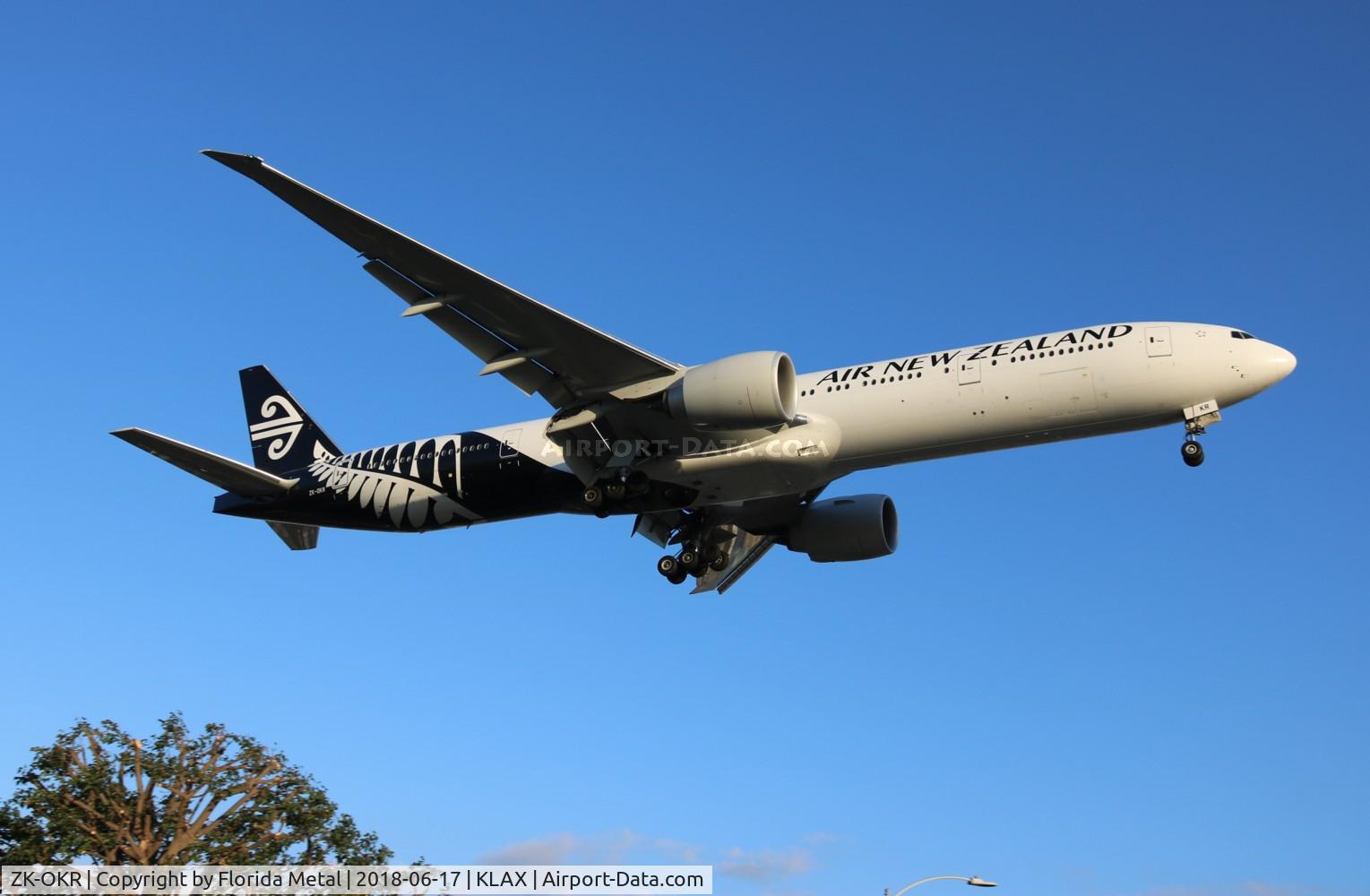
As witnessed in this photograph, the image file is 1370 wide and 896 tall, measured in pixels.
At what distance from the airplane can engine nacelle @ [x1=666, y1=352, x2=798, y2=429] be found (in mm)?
36

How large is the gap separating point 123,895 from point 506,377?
43.9 ft

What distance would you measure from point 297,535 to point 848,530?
14793mm

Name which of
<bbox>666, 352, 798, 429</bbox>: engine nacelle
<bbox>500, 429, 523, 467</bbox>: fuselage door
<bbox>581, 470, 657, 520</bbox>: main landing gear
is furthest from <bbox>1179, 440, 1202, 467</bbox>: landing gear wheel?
<bbox>500, 429, 523, 467</bbox>: fuselage door

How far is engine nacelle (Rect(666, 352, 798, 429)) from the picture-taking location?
92.1 ft

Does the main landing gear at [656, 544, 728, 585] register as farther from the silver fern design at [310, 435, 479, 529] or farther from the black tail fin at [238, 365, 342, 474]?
the black tail fin at [238, 365, 342, 474]

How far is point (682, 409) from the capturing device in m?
29.0

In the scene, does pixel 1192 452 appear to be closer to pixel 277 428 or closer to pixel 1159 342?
pixel 1159 342

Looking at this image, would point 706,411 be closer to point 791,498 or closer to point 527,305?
point 527,305

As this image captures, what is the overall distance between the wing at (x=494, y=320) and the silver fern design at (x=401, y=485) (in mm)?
4028

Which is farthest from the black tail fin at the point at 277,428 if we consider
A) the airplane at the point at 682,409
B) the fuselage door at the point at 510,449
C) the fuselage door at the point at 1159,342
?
the fuselage door at the point at 1159,342

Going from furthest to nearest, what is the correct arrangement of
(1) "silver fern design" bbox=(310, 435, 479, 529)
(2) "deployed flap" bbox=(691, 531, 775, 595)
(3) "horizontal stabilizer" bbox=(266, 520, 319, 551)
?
(2) "deployed flap" bbox=(691, 531, 775, 595) < (3) "horizontal stabilizer" bbox=(266, 520, 319, 551) < (1) "silver fern design" bbox=(310, 435, 479, 529)

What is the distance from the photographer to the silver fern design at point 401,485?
33375mm

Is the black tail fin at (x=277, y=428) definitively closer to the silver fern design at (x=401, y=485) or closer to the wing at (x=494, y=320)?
the silver fern design at (x=401, y=485)

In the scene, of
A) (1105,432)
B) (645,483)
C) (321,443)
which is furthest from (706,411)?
(321,443)
